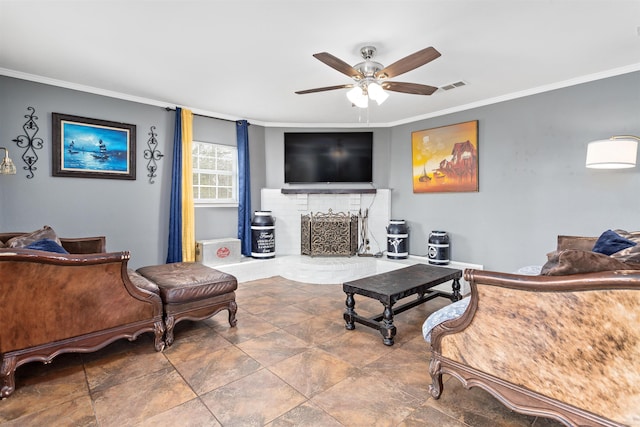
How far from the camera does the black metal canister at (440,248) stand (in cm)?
458

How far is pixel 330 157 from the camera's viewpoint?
5465 millimetres

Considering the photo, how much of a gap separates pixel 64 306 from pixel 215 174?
325 centimetres

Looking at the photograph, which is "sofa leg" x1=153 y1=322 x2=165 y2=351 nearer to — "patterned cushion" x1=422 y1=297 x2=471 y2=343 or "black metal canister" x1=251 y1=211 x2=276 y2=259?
"patterned cushion" x1=422 y1=297 x2=471 y2=343

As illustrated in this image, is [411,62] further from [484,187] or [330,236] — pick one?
[330,236]

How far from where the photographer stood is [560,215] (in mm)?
3721

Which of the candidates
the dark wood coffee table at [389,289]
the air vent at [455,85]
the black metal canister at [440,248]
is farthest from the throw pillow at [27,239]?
the black metal canister at [440,248]

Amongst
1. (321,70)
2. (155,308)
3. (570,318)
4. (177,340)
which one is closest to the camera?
(570,318)

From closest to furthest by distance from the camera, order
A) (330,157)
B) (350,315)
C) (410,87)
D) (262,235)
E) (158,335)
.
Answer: (158,335) < (410,87) < (350,315) < (262,235) < (330,157)

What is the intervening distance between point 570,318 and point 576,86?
341 centimetres

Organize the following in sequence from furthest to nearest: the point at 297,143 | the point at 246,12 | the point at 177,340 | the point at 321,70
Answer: the point at 297,143 → the point at 321,70 → the point at 177,340 → the point at 246,12

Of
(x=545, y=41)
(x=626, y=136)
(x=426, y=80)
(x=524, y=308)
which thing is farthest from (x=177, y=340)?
(x=626, y=136)

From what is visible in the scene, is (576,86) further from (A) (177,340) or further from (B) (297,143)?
(A) (177,340)

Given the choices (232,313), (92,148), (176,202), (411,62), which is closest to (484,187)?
(411,62)

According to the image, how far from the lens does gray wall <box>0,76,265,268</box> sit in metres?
3.40
